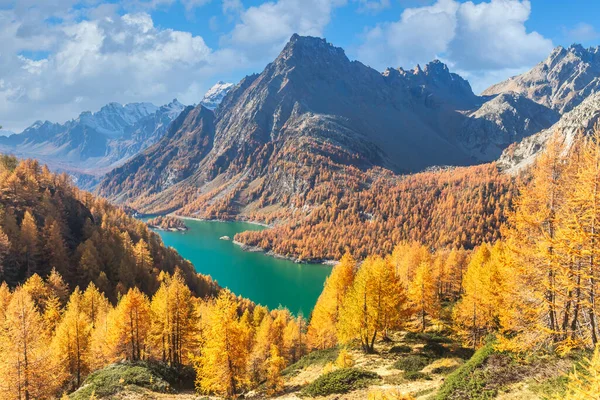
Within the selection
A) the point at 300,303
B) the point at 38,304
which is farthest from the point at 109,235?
the point at 300,303

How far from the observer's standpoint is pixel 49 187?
376 feet

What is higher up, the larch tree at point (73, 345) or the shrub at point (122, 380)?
the larch tree at point (73, 345)

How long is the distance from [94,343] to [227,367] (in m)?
21.3

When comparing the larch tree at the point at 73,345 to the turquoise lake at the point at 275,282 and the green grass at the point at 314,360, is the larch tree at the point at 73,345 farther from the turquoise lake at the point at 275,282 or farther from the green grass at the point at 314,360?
the turquoise lake at the point at 275,282

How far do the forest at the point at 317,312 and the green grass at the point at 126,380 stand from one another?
348 cm

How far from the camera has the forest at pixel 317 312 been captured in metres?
20.8

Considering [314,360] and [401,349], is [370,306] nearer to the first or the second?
[401,349]

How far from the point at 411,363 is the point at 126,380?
2843 centimetres

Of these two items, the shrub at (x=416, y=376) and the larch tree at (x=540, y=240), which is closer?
the larch tree at (x=540, y=240)

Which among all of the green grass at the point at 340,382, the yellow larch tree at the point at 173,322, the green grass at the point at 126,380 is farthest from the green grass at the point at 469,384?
the yellow larch tree at the point at 173,322

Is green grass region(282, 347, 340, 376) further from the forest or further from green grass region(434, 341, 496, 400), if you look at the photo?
green grass region(434, 341, 496, 400)

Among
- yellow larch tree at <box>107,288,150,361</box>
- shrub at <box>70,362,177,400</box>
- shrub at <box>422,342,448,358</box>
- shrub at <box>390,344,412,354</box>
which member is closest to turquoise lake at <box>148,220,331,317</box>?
yellow larch tree at <box>107,288,150,361</box>

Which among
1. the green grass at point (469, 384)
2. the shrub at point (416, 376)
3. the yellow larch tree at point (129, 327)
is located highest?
the yellow larch tree at point (129, 327)

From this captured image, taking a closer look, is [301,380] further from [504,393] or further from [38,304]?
[38,304]
